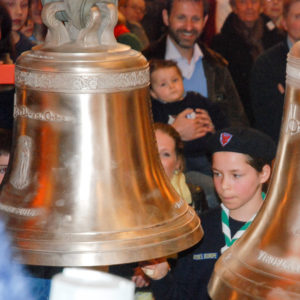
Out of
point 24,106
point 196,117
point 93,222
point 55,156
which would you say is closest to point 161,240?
point 93,222

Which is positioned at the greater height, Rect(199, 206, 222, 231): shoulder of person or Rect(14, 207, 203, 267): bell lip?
Rect(14, 207, 203, 267): bell lip

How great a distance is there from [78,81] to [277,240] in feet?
1.49

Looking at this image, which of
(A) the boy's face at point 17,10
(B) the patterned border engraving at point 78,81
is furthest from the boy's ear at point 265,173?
(B) the patterned border engraving at point 78,81

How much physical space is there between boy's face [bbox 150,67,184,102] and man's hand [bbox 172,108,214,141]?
0.10 metres

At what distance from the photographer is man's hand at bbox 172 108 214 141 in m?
3.88

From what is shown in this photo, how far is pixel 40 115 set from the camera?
147cm

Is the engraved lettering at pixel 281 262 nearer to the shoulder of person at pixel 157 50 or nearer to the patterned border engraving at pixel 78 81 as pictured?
the patterned border engraving at pixel 78 81

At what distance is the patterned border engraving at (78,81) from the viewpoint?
4.61ft

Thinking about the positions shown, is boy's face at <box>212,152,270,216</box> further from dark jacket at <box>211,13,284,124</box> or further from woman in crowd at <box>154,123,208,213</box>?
dark jacket at <box>211,13,284,124</box>

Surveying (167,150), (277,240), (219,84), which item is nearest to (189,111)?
(219,84)

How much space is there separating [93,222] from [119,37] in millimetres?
2797

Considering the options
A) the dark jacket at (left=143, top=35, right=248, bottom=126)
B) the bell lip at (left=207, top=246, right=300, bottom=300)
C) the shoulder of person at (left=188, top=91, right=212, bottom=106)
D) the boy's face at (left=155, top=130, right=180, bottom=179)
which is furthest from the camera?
the dark jacket at (left=143, top=35, right=248, bottom=126)

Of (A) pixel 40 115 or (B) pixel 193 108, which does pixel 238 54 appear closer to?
(B) pixel 193 108

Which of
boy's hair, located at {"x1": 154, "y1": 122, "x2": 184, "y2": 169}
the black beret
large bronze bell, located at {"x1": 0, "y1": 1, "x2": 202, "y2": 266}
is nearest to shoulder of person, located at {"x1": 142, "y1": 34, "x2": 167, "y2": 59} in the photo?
boy's hair, located at {"x1": 154, "y1": 122, "x2": 184, "y2": 169}
